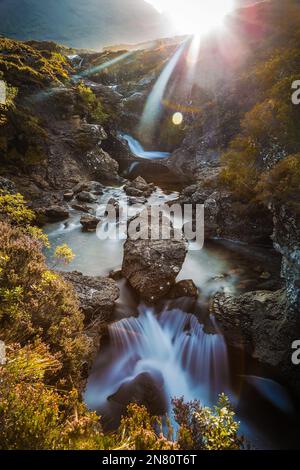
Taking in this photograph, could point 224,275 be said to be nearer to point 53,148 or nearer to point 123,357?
point 123,357

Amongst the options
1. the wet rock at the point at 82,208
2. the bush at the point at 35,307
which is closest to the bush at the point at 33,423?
the bush at the point at 35,307

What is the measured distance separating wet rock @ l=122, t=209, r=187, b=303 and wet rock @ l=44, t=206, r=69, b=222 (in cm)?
771

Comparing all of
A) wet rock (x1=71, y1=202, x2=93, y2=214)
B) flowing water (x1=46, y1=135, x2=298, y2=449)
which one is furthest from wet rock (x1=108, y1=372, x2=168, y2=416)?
wet rock (x1=71, y1=202, x2=93, y2=214)

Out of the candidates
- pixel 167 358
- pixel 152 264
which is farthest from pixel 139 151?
pixel 167 358

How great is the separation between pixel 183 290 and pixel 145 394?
4028 millimetres

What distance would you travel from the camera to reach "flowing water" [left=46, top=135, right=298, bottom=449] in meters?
7.08

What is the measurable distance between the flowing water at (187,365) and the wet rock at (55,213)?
18.7ft

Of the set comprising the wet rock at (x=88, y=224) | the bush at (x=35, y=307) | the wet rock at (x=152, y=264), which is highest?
the wet rock at (x=88, y=224)

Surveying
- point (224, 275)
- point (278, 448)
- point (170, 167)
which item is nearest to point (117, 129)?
point (170, 167)

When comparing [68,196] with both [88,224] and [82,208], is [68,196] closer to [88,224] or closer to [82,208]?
[82,208]

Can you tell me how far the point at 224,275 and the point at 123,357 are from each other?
19.3 ft

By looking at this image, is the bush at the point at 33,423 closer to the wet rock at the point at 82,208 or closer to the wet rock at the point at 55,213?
the wet rock at the point at 55,213

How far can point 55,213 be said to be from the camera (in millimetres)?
16969

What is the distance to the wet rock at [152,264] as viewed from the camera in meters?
10.1
